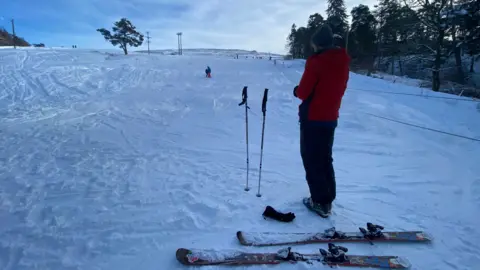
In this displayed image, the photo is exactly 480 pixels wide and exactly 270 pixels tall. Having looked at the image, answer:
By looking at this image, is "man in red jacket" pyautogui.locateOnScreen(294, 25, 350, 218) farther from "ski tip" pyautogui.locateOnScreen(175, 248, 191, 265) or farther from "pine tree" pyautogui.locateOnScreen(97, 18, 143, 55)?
"pine tree" pyautogui.locateOnScreen(97, 18, 143, 55)

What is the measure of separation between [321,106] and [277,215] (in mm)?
1328

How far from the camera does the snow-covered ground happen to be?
8.67 feet

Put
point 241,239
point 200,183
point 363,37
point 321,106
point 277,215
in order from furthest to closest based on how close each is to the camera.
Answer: point 363,37
point 200,183
point 277,215
point 321,106
point 241,239

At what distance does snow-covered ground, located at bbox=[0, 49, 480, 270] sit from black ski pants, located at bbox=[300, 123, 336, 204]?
0.34 m

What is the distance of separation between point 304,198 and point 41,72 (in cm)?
1936

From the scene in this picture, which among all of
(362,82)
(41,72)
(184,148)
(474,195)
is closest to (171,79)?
(41,72)

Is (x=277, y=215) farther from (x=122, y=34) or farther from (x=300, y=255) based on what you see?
(x=122, y=34)

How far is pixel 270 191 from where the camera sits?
12.7 ft

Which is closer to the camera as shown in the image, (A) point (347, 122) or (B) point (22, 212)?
(B) point (22, 212)

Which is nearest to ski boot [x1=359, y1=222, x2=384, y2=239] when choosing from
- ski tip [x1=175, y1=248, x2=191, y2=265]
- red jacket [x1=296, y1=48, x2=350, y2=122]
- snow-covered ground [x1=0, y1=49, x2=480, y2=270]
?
snow-covered ground [x1=0, y1=49, x2=480, y2=270]

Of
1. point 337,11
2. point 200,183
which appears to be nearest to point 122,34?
point 337,11

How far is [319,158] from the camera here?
2953 millimetres

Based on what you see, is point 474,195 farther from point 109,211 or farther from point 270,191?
point 109,211

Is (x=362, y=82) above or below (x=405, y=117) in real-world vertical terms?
above
